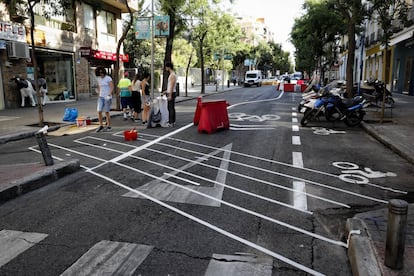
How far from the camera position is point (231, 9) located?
113ft

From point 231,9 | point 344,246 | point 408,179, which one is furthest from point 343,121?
point 231,9

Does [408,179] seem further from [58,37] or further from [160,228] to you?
[58,37]

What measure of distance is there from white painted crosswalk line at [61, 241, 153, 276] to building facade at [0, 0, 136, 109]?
15.1 metres

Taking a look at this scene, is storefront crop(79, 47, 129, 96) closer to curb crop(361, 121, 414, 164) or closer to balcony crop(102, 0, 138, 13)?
balcony crop(102, 0, 138, 13)

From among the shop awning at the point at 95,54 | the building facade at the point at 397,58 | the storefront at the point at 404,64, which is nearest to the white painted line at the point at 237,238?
the building facade at the point at 397,58

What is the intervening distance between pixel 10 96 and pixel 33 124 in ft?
23.2

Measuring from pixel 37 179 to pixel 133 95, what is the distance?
8184 millimetres

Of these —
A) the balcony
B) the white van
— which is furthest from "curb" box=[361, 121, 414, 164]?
the white van

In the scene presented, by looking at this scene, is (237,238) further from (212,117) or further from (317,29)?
(317,29)

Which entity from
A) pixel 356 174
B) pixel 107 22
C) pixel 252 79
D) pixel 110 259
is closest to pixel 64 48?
pixel 107 22

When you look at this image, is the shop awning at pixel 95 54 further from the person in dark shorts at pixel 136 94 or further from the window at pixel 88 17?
the person in dark shorts at pixel 136 94

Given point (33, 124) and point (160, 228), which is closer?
point (160, 228)

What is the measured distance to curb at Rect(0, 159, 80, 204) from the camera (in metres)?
5.07

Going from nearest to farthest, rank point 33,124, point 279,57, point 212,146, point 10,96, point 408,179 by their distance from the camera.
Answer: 1. point 408,179
2. point 212,146
3. point 33,124
4. point 10,96
5. point 279,57
